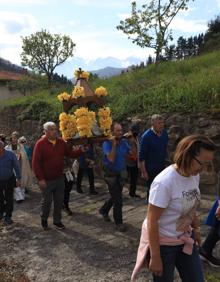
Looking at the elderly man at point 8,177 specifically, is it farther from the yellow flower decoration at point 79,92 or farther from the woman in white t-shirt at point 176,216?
the woman in white t-shirt at point 176,216

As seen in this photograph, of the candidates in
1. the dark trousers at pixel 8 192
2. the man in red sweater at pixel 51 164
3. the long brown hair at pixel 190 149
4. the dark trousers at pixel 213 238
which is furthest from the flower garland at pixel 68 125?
the long brown hair at pixel 190 149

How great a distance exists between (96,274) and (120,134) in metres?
2.39

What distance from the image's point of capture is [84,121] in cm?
741

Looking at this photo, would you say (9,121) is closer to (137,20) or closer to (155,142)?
(137,20)

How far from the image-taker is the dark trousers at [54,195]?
7625 mm

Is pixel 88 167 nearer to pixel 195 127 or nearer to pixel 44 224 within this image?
pixel 195 127

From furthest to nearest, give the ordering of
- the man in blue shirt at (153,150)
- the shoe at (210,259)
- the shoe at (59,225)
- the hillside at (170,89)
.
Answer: the hillside at (170,89) → the shoe at (59,225) → the man in blue shirt at (153,150) → the shoe at (210,259)

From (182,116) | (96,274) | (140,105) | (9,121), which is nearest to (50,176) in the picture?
(96,274)

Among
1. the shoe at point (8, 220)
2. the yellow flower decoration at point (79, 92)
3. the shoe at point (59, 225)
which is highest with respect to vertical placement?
the yellow flower decoration at point (79, 92)

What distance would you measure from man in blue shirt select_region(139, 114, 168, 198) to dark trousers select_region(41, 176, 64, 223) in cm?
147

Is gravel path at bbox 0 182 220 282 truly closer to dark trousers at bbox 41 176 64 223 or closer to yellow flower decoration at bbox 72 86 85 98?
dark trousers at bbox 41 176 64 223

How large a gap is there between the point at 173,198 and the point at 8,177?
5.63 meters

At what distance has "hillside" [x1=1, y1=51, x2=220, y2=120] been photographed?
994 centimetres

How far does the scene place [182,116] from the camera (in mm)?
9828
